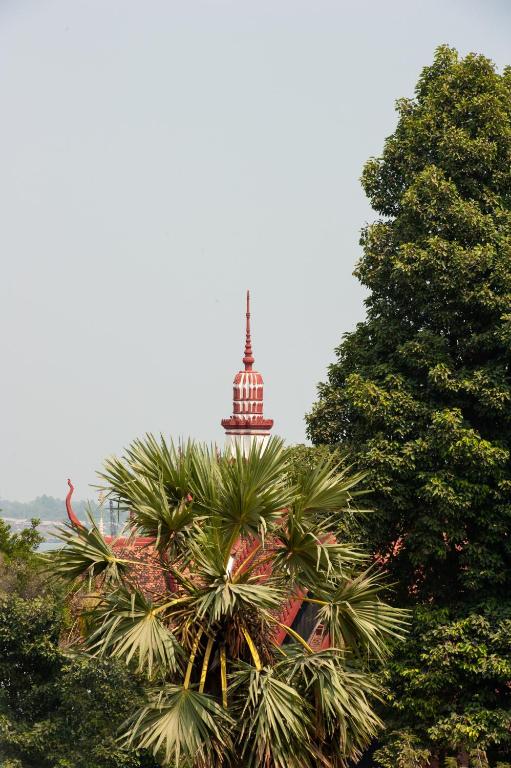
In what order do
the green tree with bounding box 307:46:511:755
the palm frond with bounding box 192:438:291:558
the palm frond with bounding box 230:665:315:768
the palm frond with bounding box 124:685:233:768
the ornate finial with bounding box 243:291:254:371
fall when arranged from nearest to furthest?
the palm frond with bounding box 124:685:233:768, the palm frond with bounding box 230:665:315:768, the palm frond with bounding box 192:438:291:558, the green tree with bounding box 307:46:511:755, the ornate finial with bounding box 243:291:254:371

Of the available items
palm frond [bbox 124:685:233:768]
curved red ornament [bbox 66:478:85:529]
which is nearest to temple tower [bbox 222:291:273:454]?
curved red ornament [bbox 66:478:85:529]

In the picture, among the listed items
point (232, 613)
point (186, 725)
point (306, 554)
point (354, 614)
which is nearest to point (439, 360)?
point (306, 554)

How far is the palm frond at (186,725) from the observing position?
14000 mm

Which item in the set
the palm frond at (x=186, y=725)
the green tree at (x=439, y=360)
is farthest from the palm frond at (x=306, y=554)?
the green tree at (x=439, y=360)

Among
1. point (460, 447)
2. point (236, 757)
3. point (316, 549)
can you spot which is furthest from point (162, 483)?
point (460, 447)

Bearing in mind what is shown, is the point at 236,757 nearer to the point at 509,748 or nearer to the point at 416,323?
the point at 509,748

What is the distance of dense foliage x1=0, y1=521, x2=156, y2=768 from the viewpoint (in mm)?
20375

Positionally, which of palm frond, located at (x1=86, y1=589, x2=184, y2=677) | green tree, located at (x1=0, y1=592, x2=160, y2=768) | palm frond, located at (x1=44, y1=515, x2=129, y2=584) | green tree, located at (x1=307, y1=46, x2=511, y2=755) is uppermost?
green tree, located at (x1=307, y1=46, x2=511, y2=755)

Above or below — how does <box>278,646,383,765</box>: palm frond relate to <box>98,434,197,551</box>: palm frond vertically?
below

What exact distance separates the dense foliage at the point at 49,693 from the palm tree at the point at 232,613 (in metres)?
5.15

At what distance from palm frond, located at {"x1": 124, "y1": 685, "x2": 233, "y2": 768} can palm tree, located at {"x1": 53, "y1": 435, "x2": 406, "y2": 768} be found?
2 centimetres

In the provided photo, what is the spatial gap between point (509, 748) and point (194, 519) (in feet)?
24.6

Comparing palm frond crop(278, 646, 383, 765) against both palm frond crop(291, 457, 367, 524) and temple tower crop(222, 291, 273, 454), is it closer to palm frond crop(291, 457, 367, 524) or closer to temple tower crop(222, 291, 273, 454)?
palm frond crop(291, 457, 367, 524)

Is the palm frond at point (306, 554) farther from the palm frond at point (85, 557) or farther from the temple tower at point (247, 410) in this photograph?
the temple tower at point (247, 410)
